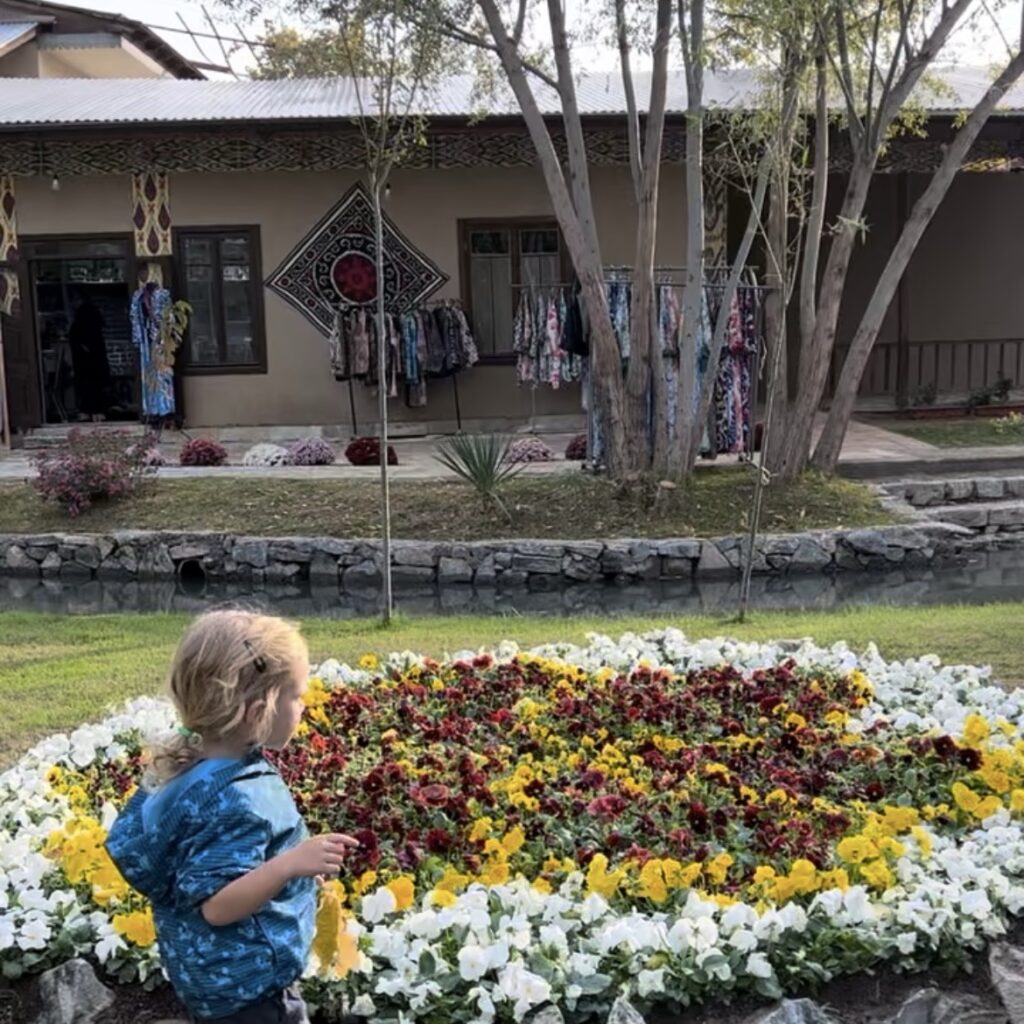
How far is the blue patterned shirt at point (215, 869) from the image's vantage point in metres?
2.03

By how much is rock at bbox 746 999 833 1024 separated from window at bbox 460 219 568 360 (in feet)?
36.9

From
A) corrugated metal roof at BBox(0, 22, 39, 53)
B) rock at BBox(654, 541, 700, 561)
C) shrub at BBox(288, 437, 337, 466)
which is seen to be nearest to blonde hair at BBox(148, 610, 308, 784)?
rock at BBox(654, 541, 700, 561)

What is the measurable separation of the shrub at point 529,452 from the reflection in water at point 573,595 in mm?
2617

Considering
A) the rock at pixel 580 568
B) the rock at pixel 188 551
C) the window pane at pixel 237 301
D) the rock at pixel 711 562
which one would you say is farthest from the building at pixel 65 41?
the rock at pixel 711 562

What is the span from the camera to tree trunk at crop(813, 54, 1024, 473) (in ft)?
32.6

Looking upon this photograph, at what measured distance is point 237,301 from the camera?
13531mm

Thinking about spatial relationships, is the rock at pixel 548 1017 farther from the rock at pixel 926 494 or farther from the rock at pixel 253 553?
the rock at pixel 926 494

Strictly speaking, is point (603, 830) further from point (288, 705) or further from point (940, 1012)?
point (288, 705)

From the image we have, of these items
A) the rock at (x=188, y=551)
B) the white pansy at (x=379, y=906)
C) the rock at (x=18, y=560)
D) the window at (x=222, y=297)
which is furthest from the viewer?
the window at (x=222, y=297)

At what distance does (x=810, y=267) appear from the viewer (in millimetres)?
10227

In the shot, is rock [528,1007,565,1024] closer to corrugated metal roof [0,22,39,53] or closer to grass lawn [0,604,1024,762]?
grass lawn [0,604,1024,762]

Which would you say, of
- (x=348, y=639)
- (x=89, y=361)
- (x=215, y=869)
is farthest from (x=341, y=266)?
(x=215, y=869)

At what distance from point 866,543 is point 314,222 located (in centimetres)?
690

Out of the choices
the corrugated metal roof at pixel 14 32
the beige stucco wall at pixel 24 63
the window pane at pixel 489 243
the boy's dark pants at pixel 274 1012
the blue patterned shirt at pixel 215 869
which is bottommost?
the boy's dark pants at pixel 274 1012
